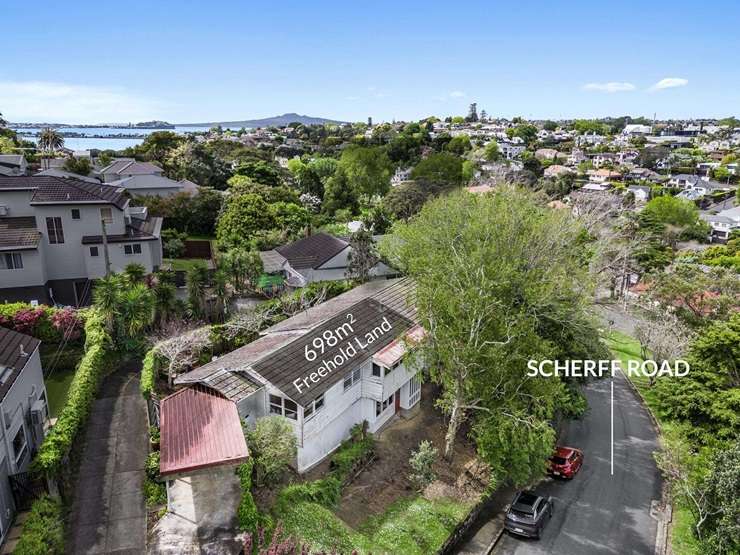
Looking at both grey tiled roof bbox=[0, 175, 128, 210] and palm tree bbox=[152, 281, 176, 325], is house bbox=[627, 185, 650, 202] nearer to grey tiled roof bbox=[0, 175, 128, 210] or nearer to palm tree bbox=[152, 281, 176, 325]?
grey tiled roof bbox=[0, 175, 128, 210]

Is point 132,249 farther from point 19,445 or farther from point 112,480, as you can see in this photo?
point 112,480

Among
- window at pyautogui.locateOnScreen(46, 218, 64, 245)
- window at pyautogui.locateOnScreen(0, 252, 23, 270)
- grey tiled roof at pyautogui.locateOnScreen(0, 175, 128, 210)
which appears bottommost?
window at pyautogui.locateOnScreen(0, 252, 23, 270)

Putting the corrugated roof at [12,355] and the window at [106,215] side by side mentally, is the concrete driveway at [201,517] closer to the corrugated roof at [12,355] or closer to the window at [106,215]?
the corrugated roof at [12,355]

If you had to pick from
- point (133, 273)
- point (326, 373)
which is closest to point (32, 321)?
point (133, 273)

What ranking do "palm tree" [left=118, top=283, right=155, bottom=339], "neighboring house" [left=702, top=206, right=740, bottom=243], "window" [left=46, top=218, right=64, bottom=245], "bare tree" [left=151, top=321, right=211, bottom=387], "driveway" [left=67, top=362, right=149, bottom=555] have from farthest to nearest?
"neighboring house" [left=702, top=206, right=740, bottom=243]
"window" [left=46, top=218, right=64, bottom=245]
"palm tree" [left=118, top=283, right=155, bottom=339]
"bare tree" [left=151, top=321, right=211, bottom=387]
"driveway" [left=67, top=362, right=149, bottom=555]

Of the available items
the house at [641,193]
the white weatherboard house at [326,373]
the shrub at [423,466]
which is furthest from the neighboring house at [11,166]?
the house at [641,193]

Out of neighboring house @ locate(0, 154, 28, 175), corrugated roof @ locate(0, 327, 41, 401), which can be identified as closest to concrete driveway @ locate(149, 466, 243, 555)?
corrugated roof @ locate(0, 327, 41, 401)
